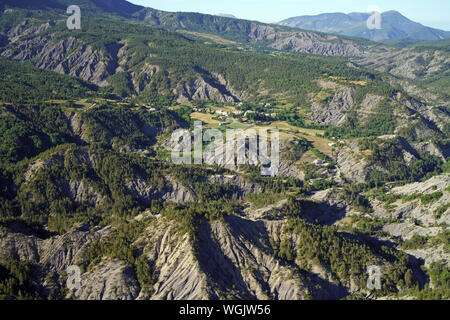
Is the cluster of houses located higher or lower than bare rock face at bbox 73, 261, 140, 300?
higher

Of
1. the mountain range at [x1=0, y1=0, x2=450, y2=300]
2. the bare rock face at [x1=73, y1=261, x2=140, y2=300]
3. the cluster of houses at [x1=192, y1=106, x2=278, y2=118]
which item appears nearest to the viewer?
the bare rock face at [x1=73, y1=261, x2=140, y2=300]

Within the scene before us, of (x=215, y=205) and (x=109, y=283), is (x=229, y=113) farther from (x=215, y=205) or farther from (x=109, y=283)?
(x=109, y=283)

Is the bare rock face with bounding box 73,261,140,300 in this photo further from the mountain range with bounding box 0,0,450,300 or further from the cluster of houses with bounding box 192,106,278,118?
the cluster of houses with bounding box 192,106,278,118

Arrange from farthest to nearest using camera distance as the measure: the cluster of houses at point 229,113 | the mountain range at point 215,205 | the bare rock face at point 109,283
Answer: the cluster of houses at point 229,113, the mountain range at point 215,205, the bare rock face at point 109,283

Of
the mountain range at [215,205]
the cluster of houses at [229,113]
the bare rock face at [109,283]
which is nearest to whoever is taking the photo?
the bare rock face at [109,283]

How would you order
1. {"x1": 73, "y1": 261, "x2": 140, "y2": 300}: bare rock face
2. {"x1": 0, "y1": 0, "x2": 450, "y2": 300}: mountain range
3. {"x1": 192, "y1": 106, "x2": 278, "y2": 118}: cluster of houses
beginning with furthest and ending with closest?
{"x1": 192, "y1": 106, "x2": 278, "y2": 118}: cluster of houses < {"x1": 0, "y1": 0, "x2": 450, "y2": 300}: mountain range < {"x1": 73, "y1": 261, "x2": 140, "y2": 300}: bare rock face

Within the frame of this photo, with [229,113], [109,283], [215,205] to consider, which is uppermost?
[229,113]

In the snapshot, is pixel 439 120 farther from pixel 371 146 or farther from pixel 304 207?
pixel 304 207

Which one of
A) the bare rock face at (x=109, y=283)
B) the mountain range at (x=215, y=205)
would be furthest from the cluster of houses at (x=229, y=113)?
the bare rock face at (x=109, y=283)

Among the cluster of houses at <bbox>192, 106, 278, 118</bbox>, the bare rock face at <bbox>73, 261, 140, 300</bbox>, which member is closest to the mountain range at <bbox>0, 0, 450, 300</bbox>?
the bare rock face at <bbox>73, 261, 140, 300</bbox>

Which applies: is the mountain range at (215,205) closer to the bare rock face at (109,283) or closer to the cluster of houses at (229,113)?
the bare rock face at (109,283)

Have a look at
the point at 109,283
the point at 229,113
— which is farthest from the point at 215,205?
the point at 229,113

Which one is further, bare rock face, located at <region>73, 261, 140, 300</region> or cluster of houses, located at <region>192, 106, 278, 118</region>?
cluster of houses, located at <region>192, 106, 278, 118</region>
